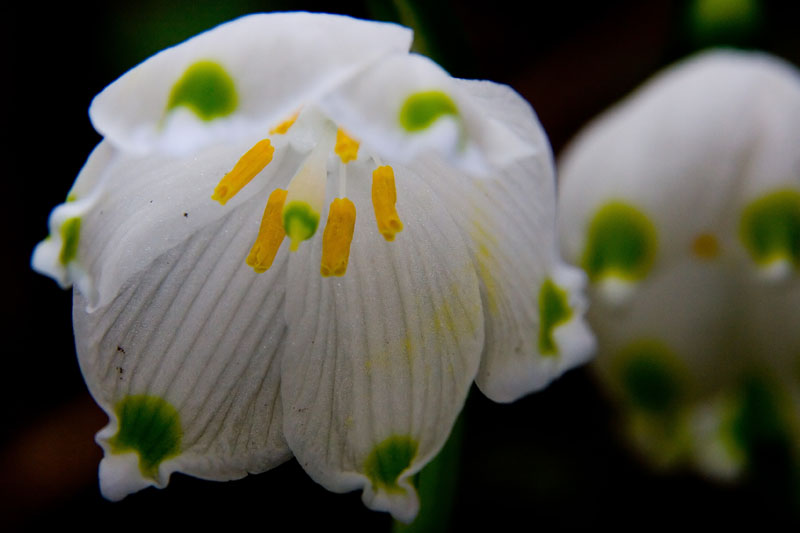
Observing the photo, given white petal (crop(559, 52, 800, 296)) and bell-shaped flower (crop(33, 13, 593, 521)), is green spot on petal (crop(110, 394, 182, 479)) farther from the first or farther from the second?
white petal (crop(559, 52, 800, 296))

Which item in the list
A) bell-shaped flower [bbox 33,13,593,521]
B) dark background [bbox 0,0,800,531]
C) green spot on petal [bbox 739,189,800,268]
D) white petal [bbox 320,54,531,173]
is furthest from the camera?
dark background [bbox 0,0,800,531]

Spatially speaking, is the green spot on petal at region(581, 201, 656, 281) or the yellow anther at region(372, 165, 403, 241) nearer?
the yellow anther at region(372, 165, 403, 241)

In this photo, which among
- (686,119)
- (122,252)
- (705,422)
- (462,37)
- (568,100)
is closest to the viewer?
(122,252)

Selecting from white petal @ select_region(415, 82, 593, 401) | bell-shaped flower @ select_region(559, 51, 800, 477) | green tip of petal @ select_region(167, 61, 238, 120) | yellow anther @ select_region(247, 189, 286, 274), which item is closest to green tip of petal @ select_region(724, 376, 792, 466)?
bell-shaped flower @ select_region(559, 51, 800, 477)

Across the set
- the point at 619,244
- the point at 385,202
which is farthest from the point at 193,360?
the point at 619,244

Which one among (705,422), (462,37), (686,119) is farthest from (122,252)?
(705,422)

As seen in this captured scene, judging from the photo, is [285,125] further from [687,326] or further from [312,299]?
[687,326]

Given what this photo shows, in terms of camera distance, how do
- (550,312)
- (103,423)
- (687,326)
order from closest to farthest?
(550,312) < (687,326) < (103,423)

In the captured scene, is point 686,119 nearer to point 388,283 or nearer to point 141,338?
point 388,283
